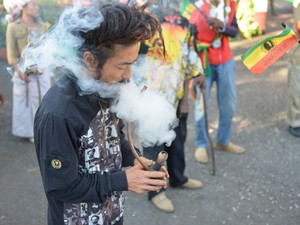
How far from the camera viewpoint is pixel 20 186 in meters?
3.91

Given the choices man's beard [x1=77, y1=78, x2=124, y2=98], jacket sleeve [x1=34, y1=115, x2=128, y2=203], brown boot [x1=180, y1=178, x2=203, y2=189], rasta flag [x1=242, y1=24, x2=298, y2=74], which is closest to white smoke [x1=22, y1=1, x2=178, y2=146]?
man's beard [x1=77, y1=78, x2=124, y2=98]

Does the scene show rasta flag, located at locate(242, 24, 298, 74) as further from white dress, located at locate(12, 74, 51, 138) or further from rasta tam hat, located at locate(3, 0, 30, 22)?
white dress, located at locate(12, 74, 51, 138)

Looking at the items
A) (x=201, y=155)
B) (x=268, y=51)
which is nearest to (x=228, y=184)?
(x=201, y=155)

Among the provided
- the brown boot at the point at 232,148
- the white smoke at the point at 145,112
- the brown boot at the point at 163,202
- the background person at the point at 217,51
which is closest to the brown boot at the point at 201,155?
the background person at the point at 217,51

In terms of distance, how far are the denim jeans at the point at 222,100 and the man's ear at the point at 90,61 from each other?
2577mm

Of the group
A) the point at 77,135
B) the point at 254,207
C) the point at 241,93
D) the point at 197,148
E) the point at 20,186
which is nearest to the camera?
the point at 77,135

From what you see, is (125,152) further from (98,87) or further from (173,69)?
(173,69)

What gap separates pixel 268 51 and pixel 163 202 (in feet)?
5.98

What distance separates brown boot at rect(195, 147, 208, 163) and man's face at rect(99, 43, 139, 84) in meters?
2.68

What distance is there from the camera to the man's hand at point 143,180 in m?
1.70

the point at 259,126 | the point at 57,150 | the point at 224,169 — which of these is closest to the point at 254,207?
the point at 224,169

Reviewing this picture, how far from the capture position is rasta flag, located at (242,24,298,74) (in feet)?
7.13

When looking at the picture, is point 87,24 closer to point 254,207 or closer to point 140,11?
point 140,11

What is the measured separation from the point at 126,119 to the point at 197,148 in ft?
8.72
